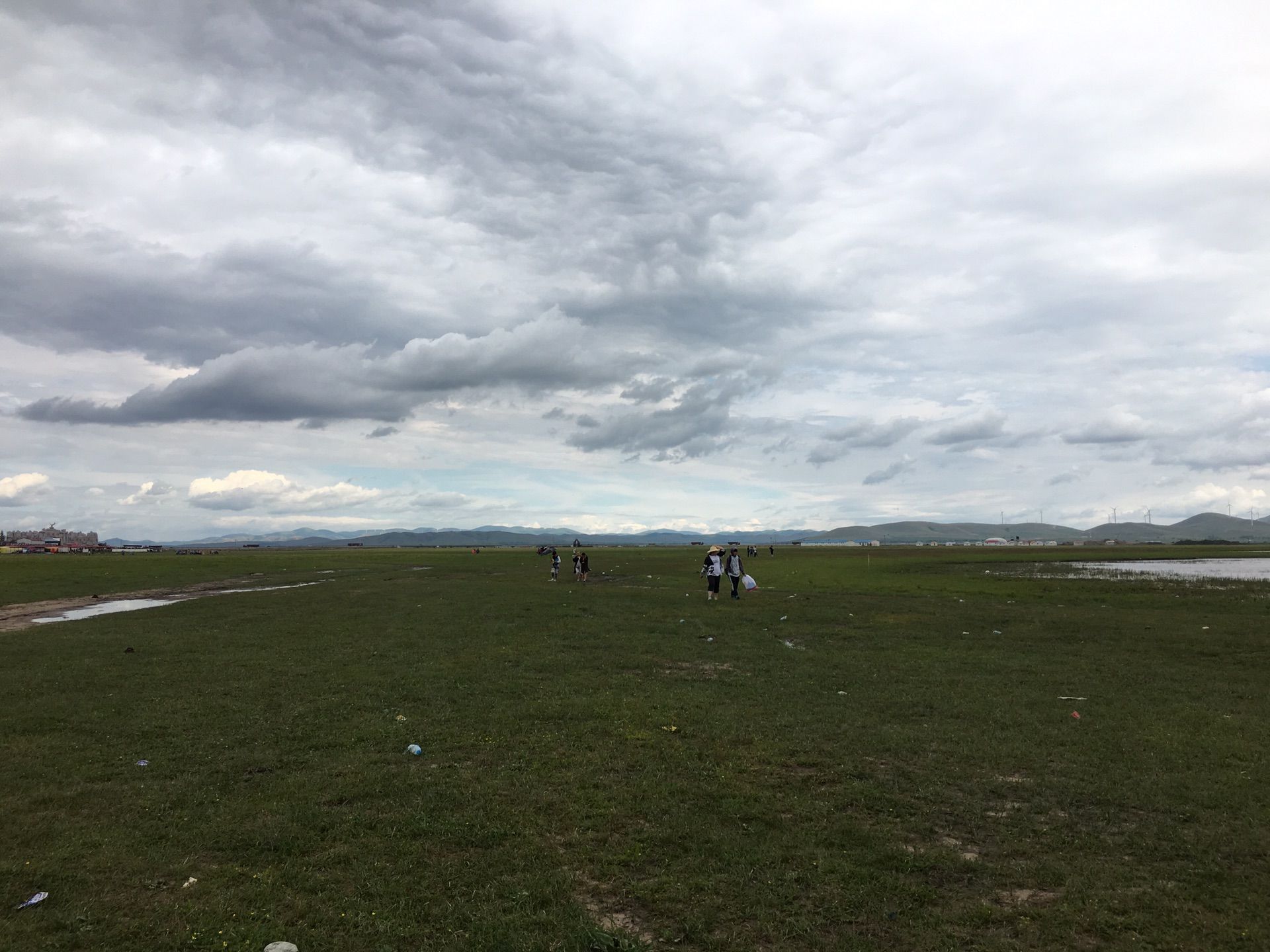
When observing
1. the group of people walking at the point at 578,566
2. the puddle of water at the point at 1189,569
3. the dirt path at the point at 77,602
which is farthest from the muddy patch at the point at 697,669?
the puddle of water at the point at 1189,569

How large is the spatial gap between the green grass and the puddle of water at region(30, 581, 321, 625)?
11.7 meters

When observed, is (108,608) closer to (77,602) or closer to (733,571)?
(77,602)

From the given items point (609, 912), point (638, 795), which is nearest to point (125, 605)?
point (638, 795)

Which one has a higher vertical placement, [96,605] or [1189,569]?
[1189,569]

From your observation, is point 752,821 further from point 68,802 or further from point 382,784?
point 68,802

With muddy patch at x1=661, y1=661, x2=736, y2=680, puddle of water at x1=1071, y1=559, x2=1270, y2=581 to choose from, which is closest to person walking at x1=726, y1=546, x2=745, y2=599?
muddy patch at x1=661, y1=661, x2=736, y2=680

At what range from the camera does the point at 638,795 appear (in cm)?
958

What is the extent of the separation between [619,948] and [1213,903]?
580cm

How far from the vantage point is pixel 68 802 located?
9328mm

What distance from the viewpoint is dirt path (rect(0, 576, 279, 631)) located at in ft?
100

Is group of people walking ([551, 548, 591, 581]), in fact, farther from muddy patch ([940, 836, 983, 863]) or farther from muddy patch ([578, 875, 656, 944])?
muddy patch ([578, 875, 656, 944])

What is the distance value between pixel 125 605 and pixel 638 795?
3883cm

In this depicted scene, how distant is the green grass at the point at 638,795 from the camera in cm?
658

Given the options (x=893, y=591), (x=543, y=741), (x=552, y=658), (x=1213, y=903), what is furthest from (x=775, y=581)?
(x=1213, y=903)
